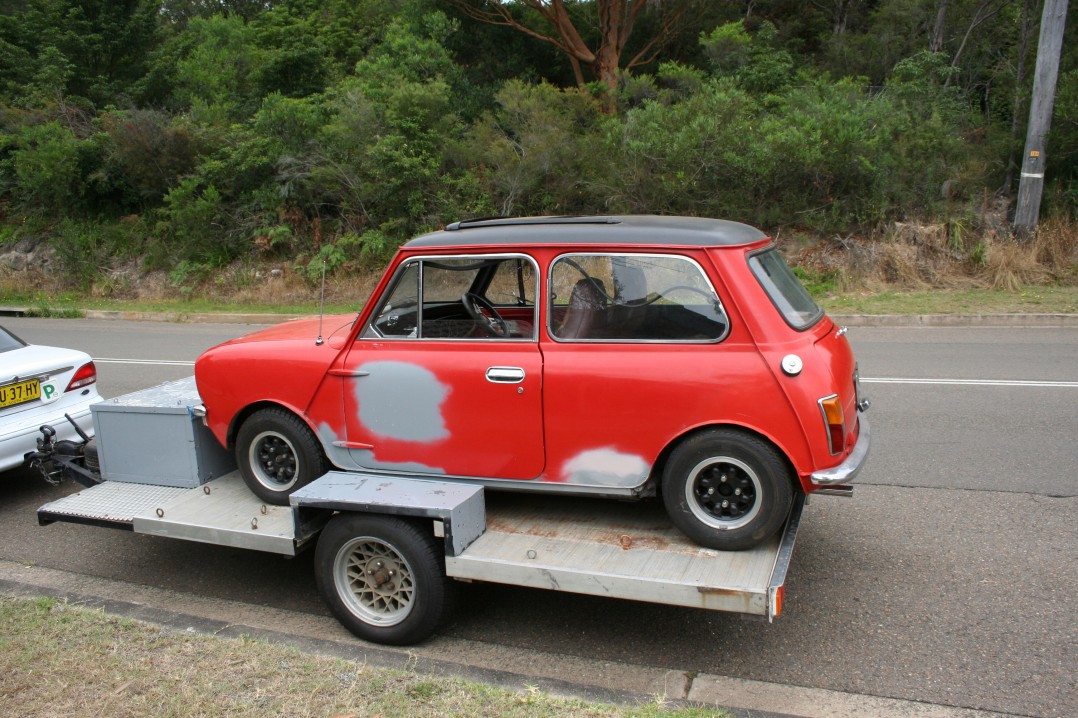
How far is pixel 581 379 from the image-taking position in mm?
4262

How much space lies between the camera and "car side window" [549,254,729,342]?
4.23 m

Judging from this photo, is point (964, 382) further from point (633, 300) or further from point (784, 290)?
point (633, 300)

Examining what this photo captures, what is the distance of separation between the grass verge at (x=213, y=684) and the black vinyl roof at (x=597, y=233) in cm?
215

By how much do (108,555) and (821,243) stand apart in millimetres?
15487

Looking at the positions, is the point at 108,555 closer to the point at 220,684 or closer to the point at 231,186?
the point at 220,684

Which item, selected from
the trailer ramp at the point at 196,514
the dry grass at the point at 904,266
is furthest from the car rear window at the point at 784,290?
the dry grass at the point at 904,266

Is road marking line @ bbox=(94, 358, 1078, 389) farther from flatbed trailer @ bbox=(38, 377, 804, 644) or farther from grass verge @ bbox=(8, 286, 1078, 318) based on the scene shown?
flatbed trailer @ bbox=(38, 377, 804, 644)

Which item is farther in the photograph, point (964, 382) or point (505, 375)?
point (964, 382)

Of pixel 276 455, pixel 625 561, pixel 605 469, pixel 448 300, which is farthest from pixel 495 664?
pixel 448 300

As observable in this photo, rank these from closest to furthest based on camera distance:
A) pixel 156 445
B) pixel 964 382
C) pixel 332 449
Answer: pixel 332 449
pixel 156 445
pixel 964 382

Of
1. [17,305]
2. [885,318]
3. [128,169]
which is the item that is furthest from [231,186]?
[885,318]

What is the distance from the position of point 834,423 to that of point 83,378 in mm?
5847

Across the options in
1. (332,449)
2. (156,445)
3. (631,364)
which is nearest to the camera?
(631,364)

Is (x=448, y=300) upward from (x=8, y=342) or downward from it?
upward
